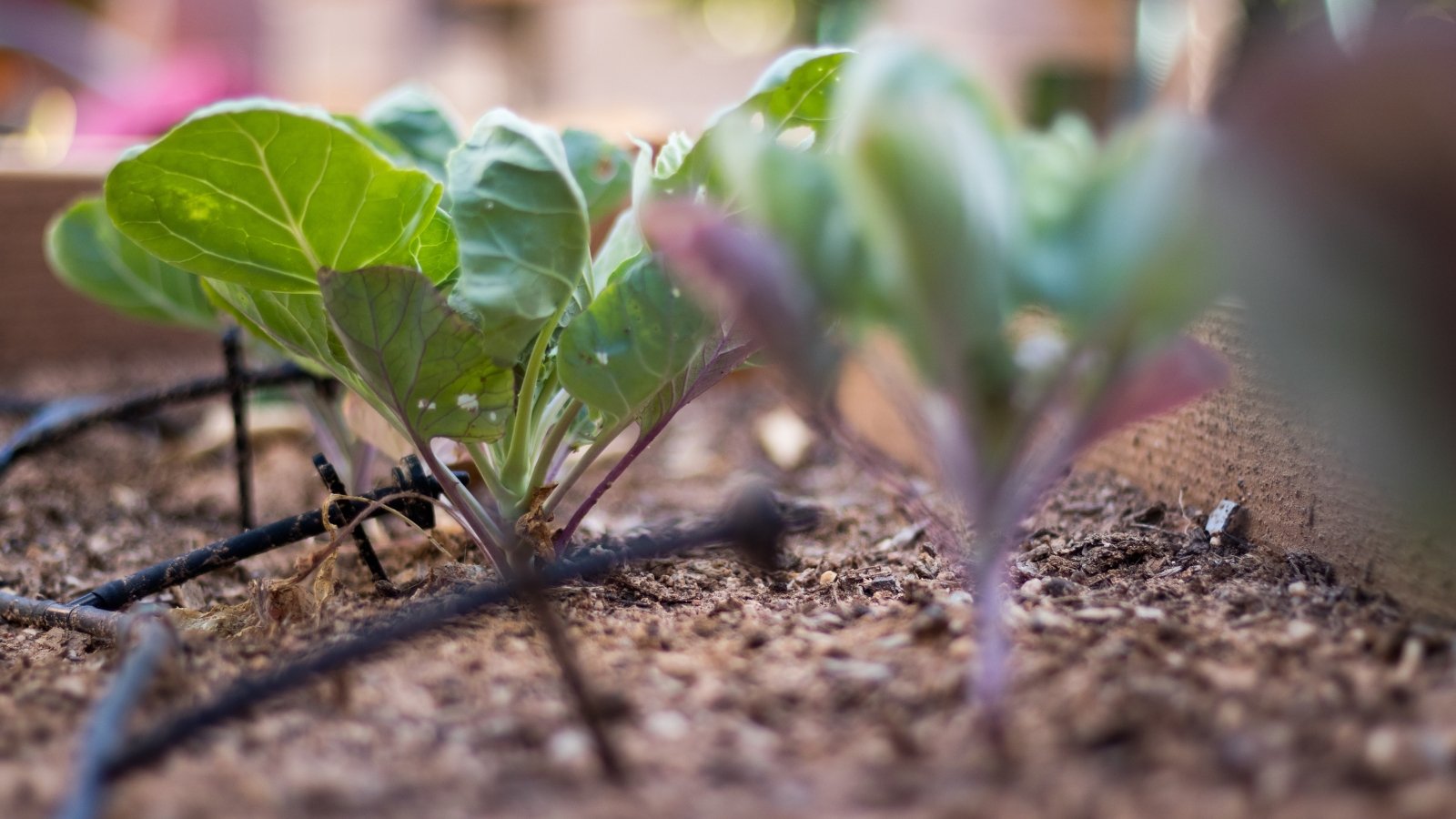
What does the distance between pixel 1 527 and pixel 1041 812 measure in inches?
40.0

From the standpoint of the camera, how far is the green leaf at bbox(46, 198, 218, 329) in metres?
0.98

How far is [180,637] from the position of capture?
22.3 inches

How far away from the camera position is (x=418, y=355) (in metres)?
0.60

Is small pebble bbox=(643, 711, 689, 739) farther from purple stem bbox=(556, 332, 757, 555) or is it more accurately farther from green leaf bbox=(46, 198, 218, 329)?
green leaf bbox=(46, 198, 218, 329)

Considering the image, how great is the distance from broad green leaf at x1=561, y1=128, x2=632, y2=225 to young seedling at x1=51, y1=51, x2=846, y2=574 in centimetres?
8

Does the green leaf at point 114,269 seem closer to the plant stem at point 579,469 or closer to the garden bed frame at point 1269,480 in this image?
the plant stem at point 579,469

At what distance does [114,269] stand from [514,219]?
0.64 metres

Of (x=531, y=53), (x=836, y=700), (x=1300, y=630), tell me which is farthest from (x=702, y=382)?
(x=531, y=53)

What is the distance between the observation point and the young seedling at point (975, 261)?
39 centimetres

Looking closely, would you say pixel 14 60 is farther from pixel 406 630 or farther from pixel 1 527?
pixel 406 630

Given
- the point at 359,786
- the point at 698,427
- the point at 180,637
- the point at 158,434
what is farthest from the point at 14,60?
the point at 359,786

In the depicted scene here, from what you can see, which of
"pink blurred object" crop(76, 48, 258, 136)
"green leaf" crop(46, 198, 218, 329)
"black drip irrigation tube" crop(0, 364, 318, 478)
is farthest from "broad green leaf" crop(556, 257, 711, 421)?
"pink blurred object" crop(76, 48, 258, 136)

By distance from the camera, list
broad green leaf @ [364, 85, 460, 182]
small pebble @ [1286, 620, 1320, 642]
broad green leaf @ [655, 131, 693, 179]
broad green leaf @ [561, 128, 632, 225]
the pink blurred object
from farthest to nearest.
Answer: the pink blurred object → broad green leaf @ [364, 85, 460, 182] → broad green leaf @ [561, 128, 632, 225] → broad green leaf @ [655, 131, 693, 179] → small pebble @ [1286, 620, 1320, 642]

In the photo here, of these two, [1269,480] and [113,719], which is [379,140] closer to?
[113,719]
